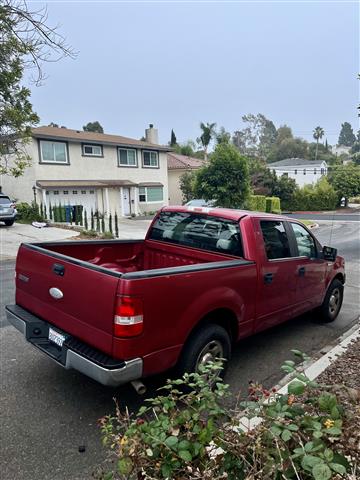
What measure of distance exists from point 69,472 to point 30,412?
0.90 m

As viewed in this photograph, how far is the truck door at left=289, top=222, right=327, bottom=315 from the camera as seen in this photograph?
189 inches

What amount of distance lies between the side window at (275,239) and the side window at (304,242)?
316 mm

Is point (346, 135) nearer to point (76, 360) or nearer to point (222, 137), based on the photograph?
point (222, 137)

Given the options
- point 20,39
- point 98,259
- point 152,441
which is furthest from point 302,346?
point 20,39

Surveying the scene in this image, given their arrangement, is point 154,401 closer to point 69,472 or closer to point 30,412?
point 69,472

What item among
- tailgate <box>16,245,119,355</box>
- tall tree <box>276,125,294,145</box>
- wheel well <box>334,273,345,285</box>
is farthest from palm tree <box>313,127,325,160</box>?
tailgate <box>16,245,119,355</box>

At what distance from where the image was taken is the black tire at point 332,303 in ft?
18.7

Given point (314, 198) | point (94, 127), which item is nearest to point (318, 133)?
point (94, 127)

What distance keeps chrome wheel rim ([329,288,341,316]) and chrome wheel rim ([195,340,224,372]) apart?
112 inches

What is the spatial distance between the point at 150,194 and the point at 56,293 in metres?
27.5

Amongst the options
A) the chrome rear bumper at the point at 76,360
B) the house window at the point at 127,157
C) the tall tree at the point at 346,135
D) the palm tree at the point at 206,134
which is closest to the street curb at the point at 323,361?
the chrome rear bumper at the point at 76,360

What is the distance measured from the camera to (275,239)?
14.8 ft

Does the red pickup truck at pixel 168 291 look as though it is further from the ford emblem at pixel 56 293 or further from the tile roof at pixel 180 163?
the tile roof at pixel 180 163

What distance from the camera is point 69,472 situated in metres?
2.62
